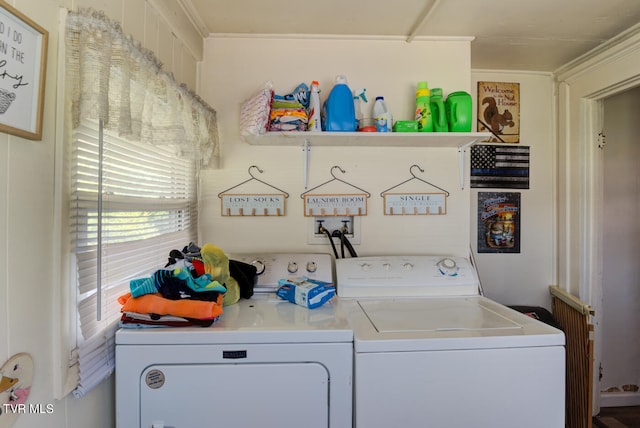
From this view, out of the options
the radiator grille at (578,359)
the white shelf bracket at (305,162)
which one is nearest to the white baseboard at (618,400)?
the radiator grille at (578,359)

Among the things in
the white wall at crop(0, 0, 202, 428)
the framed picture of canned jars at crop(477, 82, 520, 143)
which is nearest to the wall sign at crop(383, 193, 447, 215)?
the framed picture of canned jars at crop(477, 82, 520, 143)

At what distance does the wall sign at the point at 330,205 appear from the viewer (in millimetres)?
1943

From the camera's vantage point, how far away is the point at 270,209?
1939 mm

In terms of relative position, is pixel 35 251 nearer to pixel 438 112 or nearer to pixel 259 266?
pixel 259 266

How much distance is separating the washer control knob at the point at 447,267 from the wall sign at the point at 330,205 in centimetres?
55

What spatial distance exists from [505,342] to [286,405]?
2.61 ft

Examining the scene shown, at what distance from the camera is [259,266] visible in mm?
1694

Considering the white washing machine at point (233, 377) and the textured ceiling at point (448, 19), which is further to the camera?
the textured ceiling at point (448, 19)

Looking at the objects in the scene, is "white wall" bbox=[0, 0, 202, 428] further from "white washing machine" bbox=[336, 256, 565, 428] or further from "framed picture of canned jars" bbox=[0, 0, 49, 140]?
"white washing machine" bbox=[336, 256, 565, 428]

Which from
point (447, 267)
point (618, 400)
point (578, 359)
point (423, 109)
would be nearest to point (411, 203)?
point (447, 267)

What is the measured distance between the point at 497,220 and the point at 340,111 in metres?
1.47

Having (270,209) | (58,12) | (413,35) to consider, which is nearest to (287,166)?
(270,209)

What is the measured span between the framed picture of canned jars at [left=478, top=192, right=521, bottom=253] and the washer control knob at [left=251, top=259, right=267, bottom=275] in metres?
1.62

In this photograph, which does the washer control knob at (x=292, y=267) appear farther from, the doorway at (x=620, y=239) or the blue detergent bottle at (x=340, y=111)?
the doorway at (x=620, y=239)
